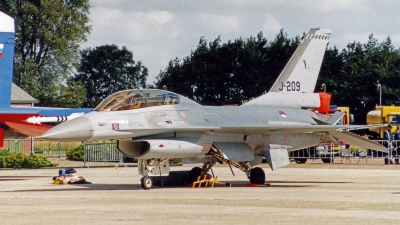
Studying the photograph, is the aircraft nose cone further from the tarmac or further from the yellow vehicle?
the yellow vehicle

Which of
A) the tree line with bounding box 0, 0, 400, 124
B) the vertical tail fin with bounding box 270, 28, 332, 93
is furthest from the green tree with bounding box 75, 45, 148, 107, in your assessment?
the vertical tail fin with bounding box 270, 28, 332, 93

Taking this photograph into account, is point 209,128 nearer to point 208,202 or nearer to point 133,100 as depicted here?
point 133,100

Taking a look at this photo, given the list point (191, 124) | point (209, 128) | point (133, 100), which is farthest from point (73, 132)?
point (209, 128)

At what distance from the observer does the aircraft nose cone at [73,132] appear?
16883 mm

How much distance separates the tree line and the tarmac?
4237 cm

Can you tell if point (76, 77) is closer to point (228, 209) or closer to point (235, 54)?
point (235, 54)

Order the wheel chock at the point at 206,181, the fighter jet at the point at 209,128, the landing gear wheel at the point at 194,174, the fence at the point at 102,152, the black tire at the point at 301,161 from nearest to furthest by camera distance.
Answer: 1. the fighter jet at the point at 209,128
2. the wheel chock at the point at 206,181
3. the landing gear wheel at the point at 194,174
4. the black tire at the point at 301,161
5. the fence at the point at 102,152

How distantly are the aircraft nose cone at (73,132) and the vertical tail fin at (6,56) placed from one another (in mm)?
8217

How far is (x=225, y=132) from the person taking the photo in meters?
19.3

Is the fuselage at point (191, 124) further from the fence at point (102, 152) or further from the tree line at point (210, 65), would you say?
the tree line at point (210, 65)

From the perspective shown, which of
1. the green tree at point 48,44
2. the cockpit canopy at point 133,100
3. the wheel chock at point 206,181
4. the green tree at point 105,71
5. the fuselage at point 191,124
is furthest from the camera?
the green tree at point 105,71

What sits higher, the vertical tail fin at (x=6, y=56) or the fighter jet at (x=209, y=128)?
the vertical tail fin at (x=6, y=56)

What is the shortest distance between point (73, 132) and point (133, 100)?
1.87 metres

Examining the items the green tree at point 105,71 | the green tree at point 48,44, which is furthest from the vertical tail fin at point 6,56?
the green tree at point 105,71
